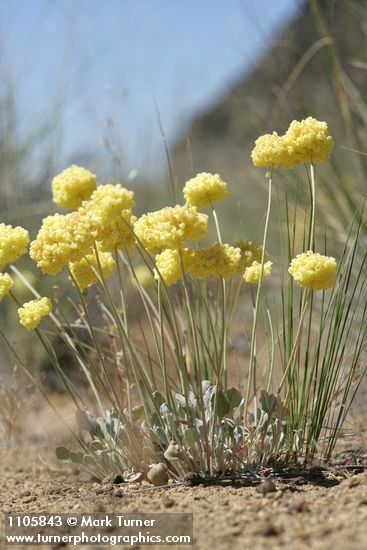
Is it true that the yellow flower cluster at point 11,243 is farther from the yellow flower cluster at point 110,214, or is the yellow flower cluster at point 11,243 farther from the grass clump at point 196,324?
the yellow flower cluster at point 110,214

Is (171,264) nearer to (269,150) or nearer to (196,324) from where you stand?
(196,324)

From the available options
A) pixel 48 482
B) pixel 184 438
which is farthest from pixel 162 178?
pixel 184 438

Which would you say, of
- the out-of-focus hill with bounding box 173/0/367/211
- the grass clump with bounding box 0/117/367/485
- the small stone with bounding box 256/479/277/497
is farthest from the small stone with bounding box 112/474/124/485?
the out-of-focus hill with bounding box 173/0/367/211

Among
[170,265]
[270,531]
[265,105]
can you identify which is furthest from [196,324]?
[265,105]

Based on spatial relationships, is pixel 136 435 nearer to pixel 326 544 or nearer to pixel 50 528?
pixel 50 528

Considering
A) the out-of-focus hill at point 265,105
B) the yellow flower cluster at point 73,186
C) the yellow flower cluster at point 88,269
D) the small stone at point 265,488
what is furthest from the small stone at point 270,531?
the out-of-focus hill at point 265,105

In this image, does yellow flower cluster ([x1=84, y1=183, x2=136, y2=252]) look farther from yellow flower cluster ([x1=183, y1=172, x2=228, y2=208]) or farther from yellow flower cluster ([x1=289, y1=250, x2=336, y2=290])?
yellow flower cluster ([x1=289, y1=250, x2=336, y2=290])
